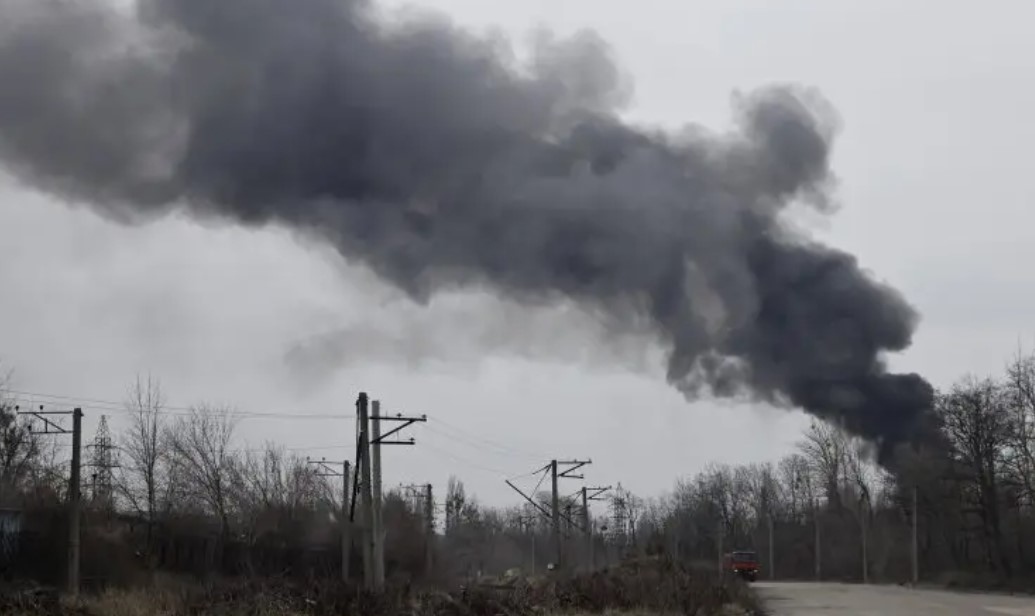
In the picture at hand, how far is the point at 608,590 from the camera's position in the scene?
35469 millimetres

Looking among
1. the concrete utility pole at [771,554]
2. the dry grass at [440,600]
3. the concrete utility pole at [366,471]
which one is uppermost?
the concrete utility pole at [366,471]

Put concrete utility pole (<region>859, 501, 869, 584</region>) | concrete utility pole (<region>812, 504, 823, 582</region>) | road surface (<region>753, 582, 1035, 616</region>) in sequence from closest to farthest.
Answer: road surface (<region>753, 582, 1035, 616</region>) < concrete utility pole (<region>859, 501, 869, 584</region>) < concrete utility pole (<region>812, 504, 823, 582</region>)

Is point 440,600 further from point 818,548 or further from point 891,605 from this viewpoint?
point 818,548

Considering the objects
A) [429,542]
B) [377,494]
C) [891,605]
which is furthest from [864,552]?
[377,494]

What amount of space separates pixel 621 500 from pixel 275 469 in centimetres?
4777

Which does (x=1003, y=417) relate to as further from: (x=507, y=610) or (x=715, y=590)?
(x=507, y=610)

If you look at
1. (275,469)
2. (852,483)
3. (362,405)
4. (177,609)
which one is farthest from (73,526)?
(852,483)

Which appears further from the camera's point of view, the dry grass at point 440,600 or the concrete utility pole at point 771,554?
the concrete utility pole at point 771,554

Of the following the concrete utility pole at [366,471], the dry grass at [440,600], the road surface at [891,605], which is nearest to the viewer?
the dry grass at [440,600]

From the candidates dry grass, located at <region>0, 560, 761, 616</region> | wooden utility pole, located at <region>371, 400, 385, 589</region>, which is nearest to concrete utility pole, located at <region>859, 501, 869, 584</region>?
dry grass, located at <region>0, 560, 761, 616</region>

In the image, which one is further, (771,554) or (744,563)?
(771,554)

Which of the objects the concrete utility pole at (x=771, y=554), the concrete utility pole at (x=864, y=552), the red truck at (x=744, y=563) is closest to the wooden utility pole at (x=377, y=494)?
the red truck at (x=744, y=563)

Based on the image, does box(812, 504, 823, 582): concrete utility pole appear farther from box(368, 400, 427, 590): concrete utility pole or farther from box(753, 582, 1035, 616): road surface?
box(368, 400, 427, 590): concrete utility pole

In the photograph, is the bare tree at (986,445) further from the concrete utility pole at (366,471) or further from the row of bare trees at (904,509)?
the concrete utility pole at (366,471)
